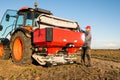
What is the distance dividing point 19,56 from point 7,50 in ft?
4.32

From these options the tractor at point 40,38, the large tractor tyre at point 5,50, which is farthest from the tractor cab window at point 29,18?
the large tractor tyre at point 5,50

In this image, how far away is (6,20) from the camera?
30.4ft

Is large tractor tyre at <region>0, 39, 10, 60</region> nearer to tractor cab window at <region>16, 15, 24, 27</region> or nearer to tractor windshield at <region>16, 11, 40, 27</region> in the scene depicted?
tractor cab window at <region>16, 15, 24, 27</region>

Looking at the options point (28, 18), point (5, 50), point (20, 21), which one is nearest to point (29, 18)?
point (28, 18)

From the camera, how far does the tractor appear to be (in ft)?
23.1

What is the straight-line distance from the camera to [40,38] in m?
6.98

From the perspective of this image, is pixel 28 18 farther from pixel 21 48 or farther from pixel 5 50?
pixel 5 50

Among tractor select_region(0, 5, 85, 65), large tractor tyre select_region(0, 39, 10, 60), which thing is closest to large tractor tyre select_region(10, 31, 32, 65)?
tractor select_region(0, 5, 85, 65)

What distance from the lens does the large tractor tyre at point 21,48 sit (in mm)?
7594

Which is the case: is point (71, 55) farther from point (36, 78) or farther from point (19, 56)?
point (36, 78)

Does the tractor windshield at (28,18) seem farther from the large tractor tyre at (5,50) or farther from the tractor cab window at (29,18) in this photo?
the large tractor tyre at (5,50)

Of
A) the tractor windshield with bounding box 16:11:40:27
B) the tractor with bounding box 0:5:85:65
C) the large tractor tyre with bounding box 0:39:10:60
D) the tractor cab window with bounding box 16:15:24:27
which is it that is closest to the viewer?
the tractor with bounding box 0:5:85:65

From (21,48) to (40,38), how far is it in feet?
4.64

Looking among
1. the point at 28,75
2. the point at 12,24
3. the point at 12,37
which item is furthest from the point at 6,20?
the point at 28,75
